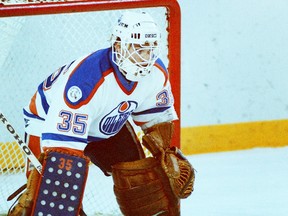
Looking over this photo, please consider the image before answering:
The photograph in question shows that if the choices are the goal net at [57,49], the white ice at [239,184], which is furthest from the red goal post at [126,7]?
the white ice at [239,184]

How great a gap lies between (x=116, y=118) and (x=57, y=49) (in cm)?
86

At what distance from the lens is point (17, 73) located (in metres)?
3.72

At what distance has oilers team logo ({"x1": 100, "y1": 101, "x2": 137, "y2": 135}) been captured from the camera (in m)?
2.79

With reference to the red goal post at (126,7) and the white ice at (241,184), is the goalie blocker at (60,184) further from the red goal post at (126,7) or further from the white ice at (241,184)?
the white ice at (241,184)

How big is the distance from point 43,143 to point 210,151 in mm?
2258

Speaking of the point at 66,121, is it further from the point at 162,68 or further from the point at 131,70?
the point at 162,68

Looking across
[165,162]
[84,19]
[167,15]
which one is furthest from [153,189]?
[84,19]

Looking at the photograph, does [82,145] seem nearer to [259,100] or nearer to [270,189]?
[270,189]

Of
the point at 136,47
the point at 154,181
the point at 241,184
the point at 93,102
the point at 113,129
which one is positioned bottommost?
the point at 241,184

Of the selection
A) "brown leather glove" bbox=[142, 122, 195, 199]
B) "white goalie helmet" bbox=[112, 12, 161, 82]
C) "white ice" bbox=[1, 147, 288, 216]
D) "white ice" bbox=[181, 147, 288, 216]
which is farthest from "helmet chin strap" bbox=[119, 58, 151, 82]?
"white ice" bbox=[181, 147, 288, 216]

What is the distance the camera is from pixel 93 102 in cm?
265

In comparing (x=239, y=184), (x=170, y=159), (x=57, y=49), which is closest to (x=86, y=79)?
(x=170, y=159)

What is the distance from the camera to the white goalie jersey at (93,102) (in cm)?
260

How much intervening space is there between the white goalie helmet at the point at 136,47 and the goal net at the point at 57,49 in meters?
0.30
